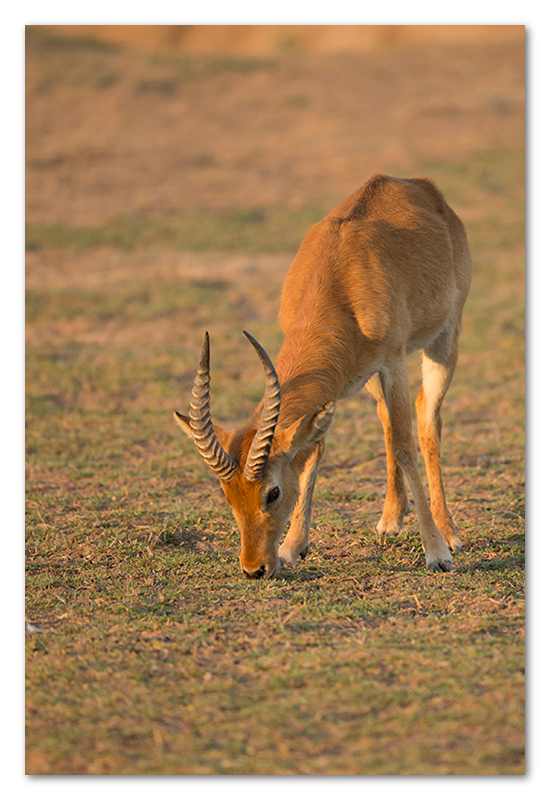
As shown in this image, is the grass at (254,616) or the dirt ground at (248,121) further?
the dirt ground at (248,121)

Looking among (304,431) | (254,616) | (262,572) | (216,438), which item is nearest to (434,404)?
(304,431)

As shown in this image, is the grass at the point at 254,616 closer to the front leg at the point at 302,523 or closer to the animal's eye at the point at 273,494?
the front leg at the point at 302,523

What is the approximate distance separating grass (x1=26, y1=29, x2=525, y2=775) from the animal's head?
0.39 meters

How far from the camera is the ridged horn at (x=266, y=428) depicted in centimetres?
521

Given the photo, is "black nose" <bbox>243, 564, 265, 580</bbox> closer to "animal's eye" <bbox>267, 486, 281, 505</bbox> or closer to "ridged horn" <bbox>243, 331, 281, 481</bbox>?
"animal's eye" <bbox>267, 486, 281, 505</bbox>

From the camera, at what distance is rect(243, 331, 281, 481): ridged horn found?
521cm

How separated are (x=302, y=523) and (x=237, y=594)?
3.01 feet

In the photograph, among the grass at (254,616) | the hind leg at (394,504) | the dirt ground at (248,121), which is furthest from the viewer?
the dirt ground at (248,121)

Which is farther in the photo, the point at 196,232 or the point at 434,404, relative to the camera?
the point at 196,232

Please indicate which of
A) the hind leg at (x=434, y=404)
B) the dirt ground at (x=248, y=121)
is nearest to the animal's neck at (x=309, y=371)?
the hind leg at (x=434, y=404)

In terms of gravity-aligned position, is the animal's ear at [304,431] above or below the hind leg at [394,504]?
above

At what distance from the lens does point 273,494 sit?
18.1 feet

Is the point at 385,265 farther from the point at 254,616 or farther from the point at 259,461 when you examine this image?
the point at 254,616

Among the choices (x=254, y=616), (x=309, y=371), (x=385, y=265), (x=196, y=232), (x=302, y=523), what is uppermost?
(x=196, y=232)
